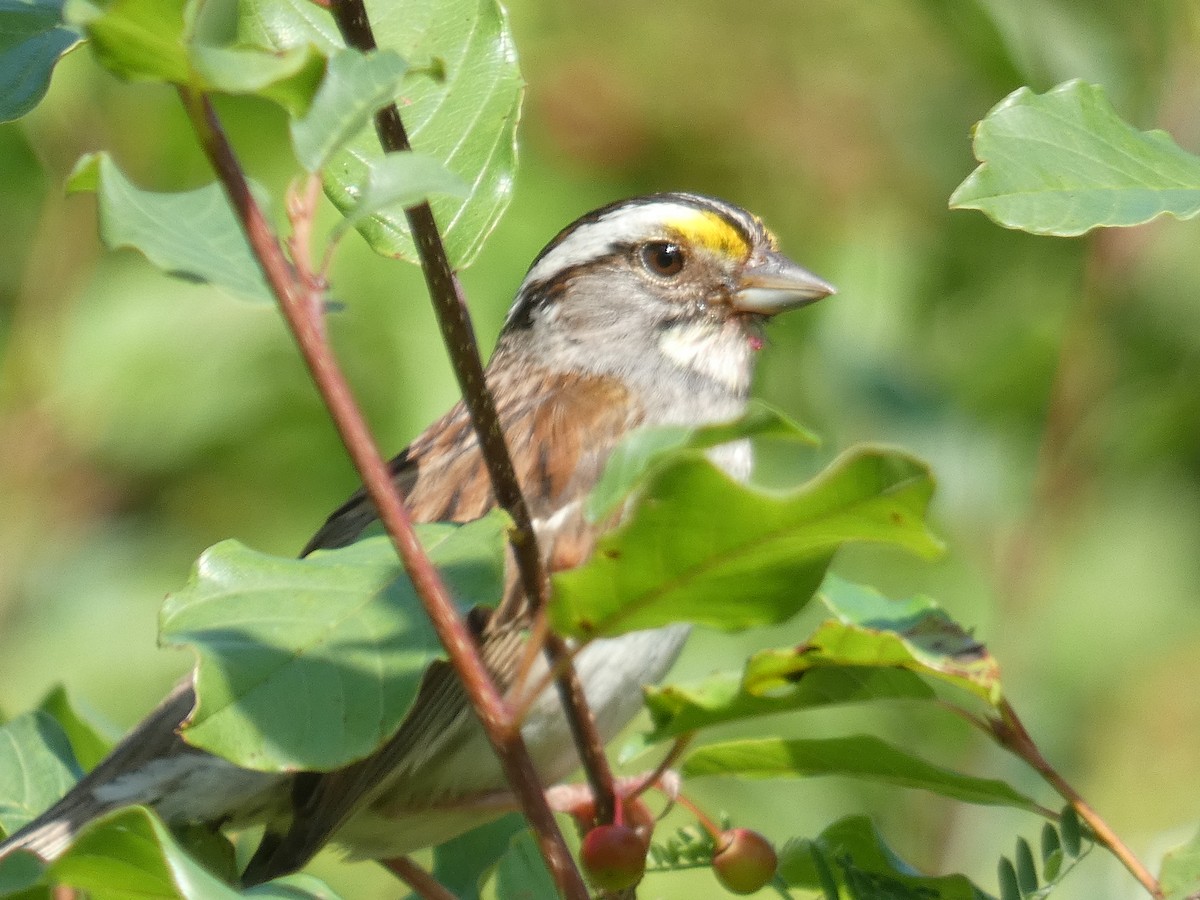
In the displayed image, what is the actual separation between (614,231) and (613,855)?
1796 millimetres

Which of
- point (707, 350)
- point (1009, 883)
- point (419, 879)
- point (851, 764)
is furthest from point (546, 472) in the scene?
point (1009, 883)

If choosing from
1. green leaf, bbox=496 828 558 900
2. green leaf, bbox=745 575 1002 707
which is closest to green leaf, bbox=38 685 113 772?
green leaf, bbox=496 828 558 900

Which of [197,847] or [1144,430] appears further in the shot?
[1144,430]

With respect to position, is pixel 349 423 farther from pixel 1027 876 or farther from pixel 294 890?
pixel 1027 876

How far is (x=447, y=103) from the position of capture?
1829 mm

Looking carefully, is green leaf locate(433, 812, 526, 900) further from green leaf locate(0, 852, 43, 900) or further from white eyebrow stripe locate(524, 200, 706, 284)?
white eyebrow stripe locate(524, 200, 706, 284)

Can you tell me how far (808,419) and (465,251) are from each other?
1.93 metres

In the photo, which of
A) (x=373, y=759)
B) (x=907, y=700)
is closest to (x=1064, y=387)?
(x=373, y=759)

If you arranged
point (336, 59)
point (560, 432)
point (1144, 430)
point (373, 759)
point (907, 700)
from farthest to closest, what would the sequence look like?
point (1144, 430), point (560, 432), point (373, 759), point (907, 700), point (336, 59)

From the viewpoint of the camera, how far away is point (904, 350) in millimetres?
3834

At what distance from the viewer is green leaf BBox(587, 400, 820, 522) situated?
1.19 m

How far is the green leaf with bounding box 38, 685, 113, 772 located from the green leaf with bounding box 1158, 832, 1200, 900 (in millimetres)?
1459

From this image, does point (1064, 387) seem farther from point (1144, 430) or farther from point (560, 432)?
point (560, 432)

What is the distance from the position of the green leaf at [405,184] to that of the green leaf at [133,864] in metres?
0.50
